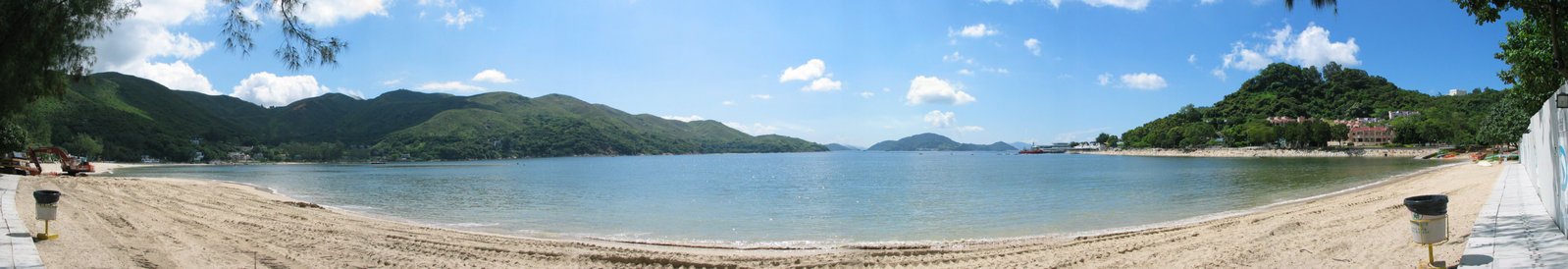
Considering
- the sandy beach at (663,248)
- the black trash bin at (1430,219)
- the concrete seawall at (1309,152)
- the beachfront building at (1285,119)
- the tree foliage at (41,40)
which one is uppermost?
the beachfront building at (1285,119)

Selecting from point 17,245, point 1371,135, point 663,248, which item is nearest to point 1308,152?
point 1371,135

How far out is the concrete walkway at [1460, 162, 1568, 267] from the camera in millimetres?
6906

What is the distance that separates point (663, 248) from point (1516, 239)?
1232cm

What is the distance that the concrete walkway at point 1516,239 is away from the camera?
22.7 feet

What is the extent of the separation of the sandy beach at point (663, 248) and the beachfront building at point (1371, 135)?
140967 mm

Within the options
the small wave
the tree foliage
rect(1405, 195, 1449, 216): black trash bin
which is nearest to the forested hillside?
rect(1405, 195, 1449, 216): black trash bin

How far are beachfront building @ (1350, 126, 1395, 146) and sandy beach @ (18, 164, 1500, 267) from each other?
14097 cm

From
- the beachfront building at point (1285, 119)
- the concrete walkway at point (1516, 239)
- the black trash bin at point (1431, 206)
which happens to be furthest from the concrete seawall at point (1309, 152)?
the black trash bin at point (1431, 206)

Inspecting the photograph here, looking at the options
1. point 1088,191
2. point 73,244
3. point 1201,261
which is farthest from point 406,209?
point 1088,191

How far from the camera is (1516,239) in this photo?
8289mm

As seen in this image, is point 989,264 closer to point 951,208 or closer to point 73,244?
point 73,244

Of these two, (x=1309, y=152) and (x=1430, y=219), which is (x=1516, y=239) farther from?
(x=1309, y=152)

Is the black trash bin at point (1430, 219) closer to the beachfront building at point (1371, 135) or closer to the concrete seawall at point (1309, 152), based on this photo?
the concrete seawall at point (1309, 152)

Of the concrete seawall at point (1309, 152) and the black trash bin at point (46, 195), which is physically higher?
the concrete seawall at point (1309, 152)
